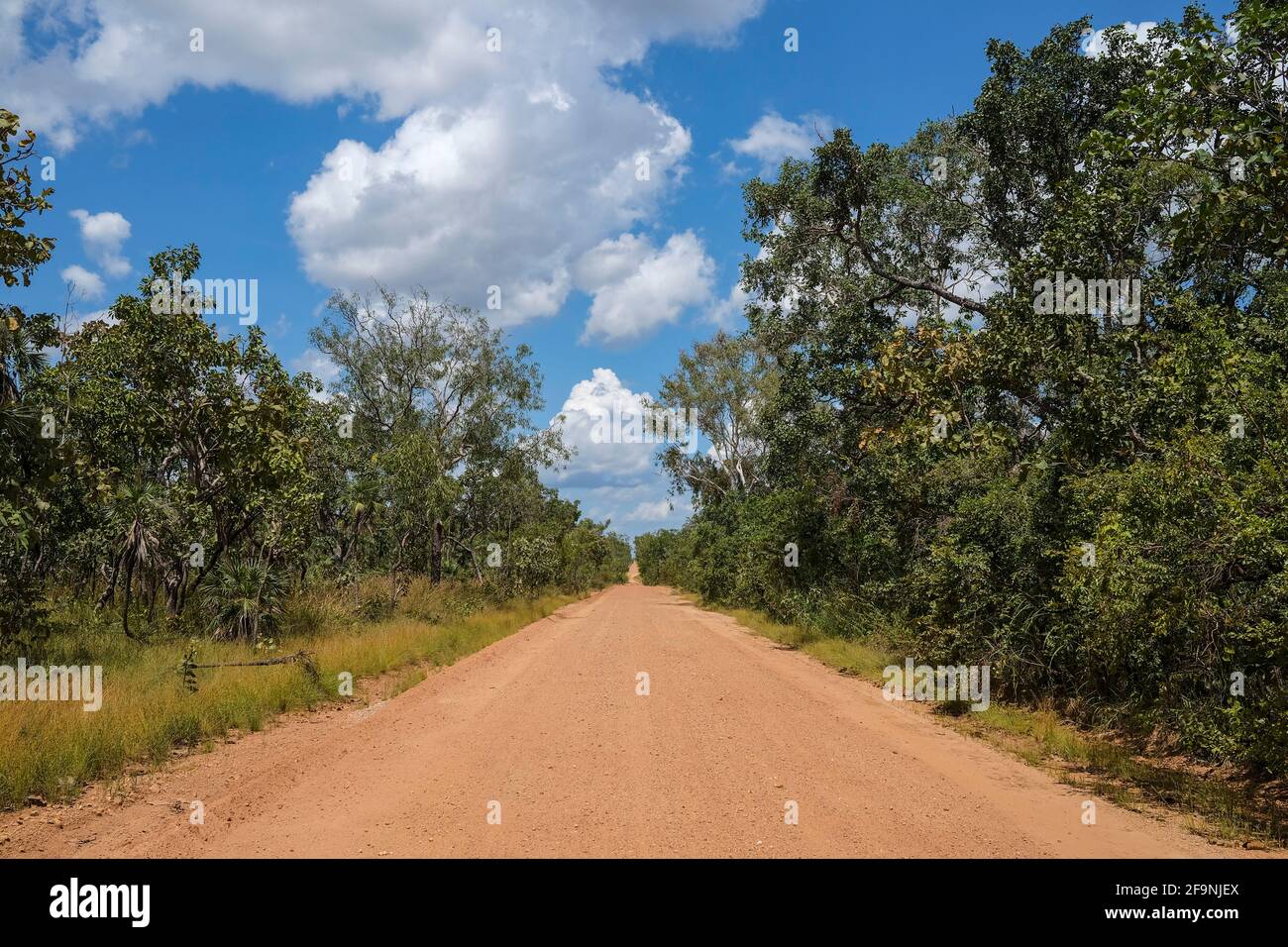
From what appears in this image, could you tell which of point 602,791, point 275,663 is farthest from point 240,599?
point 602,791

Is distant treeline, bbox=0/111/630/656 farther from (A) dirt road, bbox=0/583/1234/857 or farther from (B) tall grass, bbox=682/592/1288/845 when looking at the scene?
(B) tall grass, bbox=682/592/1288/845

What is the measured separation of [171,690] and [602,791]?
6177 mm

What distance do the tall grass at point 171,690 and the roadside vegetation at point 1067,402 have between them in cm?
899

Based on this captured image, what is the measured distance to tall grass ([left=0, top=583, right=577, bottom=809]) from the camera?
22.7 feet

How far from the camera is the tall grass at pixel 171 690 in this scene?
691 centimetres

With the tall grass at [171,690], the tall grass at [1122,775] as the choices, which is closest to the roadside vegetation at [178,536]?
the tall grass at [171,690]

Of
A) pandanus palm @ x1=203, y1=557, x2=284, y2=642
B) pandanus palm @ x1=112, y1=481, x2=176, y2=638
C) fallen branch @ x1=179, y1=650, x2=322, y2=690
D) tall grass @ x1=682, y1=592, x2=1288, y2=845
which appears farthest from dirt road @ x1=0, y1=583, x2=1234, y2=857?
pandanus palm @ x1=112, y1=481, x2=176, y2=638

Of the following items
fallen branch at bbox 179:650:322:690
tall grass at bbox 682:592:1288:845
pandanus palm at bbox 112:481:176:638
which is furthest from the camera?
pandanus palm at bbox 112:481:176:638

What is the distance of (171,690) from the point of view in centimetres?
956

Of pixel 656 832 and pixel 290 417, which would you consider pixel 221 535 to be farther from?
pixel 656 832

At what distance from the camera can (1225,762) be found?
7.48 metres

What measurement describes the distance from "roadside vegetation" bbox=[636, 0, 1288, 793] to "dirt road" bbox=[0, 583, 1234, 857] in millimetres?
1771
